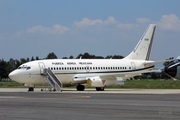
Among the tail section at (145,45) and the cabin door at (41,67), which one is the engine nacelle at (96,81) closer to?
the cabin door at (41,67)

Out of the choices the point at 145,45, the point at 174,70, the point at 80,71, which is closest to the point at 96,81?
the point at 80,71

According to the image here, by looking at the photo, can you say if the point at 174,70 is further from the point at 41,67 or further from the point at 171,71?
the point at 41,67

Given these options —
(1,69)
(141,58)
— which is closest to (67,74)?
(141,58)

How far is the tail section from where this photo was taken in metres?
56.4

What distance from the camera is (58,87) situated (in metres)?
48.0

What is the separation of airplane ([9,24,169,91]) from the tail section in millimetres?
85

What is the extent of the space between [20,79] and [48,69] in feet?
10.3

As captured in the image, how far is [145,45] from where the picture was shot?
57000 millimetres

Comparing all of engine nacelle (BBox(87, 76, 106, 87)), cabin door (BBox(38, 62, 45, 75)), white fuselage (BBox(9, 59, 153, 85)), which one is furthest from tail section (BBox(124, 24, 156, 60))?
cabin door (BBox(38, 62, 45, 75))

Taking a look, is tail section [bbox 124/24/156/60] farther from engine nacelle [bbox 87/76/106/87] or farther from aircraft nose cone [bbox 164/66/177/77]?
aircraft nose cone [bbox 164/66/177/77]

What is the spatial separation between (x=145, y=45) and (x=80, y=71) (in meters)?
10.1

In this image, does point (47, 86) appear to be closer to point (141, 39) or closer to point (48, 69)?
point (48, 69)

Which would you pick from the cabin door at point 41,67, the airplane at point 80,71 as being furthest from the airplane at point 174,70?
the cabin door at point 41,67

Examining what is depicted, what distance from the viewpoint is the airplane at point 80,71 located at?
48906 millimetres
